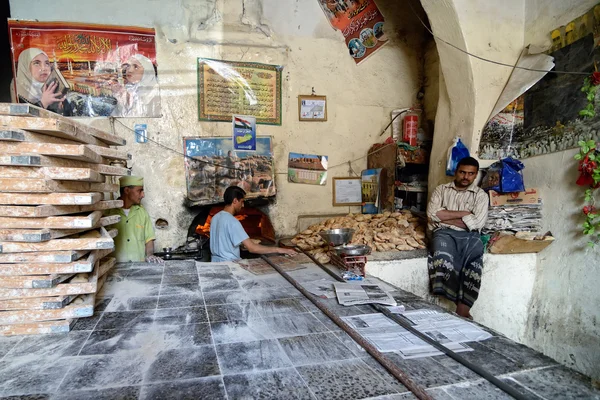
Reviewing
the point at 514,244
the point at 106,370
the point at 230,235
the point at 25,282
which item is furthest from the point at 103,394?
the point at 514,244

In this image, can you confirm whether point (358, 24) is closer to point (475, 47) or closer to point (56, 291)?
point (475, 47)

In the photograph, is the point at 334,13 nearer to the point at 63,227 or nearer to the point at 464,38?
the point at 464,38

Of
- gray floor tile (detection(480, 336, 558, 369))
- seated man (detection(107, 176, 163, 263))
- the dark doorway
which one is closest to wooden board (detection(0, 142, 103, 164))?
seated man (detection(107, 176, 163, 263))

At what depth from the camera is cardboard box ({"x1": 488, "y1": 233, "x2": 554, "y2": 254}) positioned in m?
3.95

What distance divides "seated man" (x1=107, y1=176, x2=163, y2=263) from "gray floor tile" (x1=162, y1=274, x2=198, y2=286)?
74cm

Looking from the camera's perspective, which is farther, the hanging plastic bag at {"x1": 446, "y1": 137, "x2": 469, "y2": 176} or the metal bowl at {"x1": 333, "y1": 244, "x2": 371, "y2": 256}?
the hanging plastic bag at {"x1": 446, "y1": 137, "x2": 469, "y2": 176}

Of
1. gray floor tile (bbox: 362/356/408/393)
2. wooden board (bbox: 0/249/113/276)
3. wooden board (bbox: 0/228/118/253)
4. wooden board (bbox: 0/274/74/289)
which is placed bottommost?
gray floor tile (bbox: 362/356/408/393)

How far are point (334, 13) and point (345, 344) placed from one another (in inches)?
197

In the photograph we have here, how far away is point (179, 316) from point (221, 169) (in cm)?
297

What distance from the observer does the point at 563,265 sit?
12.5 feet

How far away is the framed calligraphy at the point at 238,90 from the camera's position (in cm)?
508

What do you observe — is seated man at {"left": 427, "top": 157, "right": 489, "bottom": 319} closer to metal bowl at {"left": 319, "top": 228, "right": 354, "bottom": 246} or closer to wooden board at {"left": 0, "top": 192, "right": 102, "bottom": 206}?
metal bowl at {"left": 319, "top": 228, "right": 354, "bottom": 246}

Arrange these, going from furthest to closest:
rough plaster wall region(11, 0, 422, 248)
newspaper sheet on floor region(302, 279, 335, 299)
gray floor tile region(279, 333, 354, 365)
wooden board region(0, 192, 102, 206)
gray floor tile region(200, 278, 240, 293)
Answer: rough plaster wall region(11, 0, 422, 248), gray floor tile region(200, 278, 240, 293), newspaper sheet on floor region(302, 279, 335, 299), wooden board region(0, 192, 102, 206), gray floor tile region(279, 333, 354, 365)

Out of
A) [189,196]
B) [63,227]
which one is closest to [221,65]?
[189,196]
